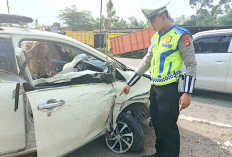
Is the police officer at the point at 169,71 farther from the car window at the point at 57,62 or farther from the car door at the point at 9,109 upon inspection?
the car door at the point at 9,109

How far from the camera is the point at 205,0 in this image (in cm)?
6838

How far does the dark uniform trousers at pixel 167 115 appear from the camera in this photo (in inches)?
79.1

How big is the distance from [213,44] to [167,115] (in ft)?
10.9

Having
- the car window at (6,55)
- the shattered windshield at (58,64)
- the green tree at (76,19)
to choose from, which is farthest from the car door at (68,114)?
the green tree at (76,19)

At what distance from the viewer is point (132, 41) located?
14.2m

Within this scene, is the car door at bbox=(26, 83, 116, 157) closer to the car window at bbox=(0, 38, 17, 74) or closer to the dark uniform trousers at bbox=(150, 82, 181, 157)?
the car window at bbox=(0, 38, 17, 74)

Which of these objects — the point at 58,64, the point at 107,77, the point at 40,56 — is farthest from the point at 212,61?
the point at 40,56

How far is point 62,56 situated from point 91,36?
16655 mm

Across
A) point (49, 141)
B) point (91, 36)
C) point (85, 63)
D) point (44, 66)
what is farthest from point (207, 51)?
point (91, 36)

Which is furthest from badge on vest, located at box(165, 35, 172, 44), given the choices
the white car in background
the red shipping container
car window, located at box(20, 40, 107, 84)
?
the red shipping container

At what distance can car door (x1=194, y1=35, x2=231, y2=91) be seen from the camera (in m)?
4.43

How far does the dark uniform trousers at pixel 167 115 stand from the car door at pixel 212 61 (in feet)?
9.50

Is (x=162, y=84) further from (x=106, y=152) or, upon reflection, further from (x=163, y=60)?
(x=106, y=152)

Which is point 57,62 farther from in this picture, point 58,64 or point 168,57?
point 168,57
